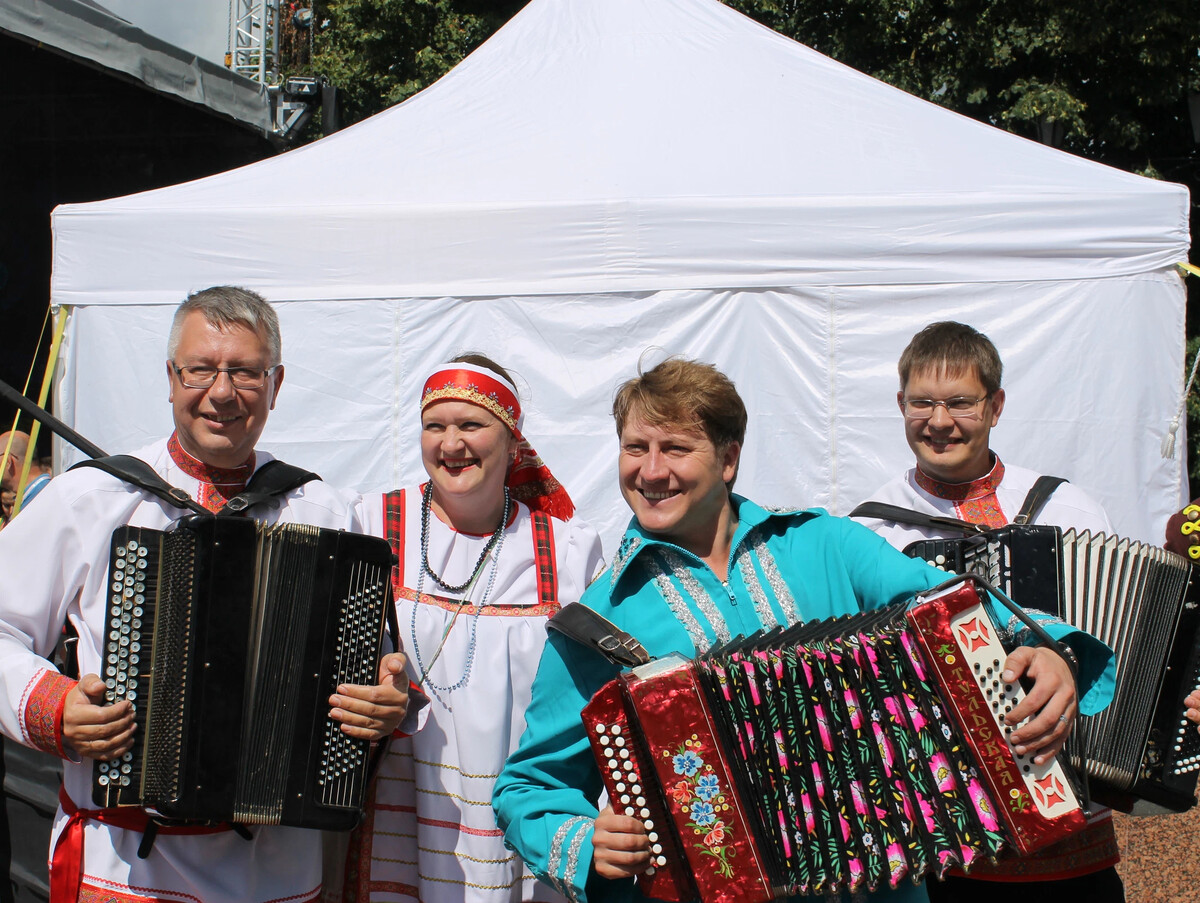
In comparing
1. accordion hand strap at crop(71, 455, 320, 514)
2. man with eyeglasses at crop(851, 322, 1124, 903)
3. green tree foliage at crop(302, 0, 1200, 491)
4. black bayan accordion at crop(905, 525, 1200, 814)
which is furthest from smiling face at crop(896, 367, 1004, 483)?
green tree foliage at crop(302, 0, 1200, 491)

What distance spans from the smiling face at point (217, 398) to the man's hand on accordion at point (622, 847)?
125 cm

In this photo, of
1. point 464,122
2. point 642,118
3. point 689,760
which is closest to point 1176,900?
point 689,760

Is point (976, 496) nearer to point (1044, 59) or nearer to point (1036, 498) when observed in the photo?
point (1036, 498)

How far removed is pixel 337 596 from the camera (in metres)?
2.20

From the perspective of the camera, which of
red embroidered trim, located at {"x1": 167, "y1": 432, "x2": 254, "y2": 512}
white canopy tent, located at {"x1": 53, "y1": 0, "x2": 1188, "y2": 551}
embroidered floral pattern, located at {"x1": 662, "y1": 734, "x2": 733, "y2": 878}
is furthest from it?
white canopy tent, located at {"x1": 53, "y1": 0, "x2": 1188, "y2": 551}

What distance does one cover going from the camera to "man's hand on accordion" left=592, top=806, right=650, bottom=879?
1.73m

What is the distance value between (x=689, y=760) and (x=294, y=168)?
4330mm

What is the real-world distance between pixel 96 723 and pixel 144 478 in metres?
0.55

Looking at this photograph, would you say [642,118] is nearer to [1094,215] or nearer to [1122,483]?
[1094,215]

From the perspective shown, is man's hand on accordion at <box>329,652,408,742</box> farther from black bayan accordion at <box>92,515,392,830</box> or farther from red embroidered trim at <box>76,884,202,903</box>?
red embroidered trim at <box>76,884,202,903</box>

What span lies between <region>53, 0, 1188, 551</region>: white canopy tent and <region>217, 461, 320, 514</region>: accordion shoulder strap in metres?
2.47

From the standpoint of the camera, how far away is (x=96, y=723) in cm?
200

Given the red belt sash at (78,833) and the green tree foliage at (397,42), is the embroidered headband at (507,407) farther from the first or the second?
the green tree foliage at (397,42)

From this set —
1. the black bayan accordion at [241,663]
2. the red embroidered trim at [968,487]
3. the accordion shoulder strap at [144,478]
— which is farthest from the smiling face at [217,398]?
the red embroidered trim at [968,487]
